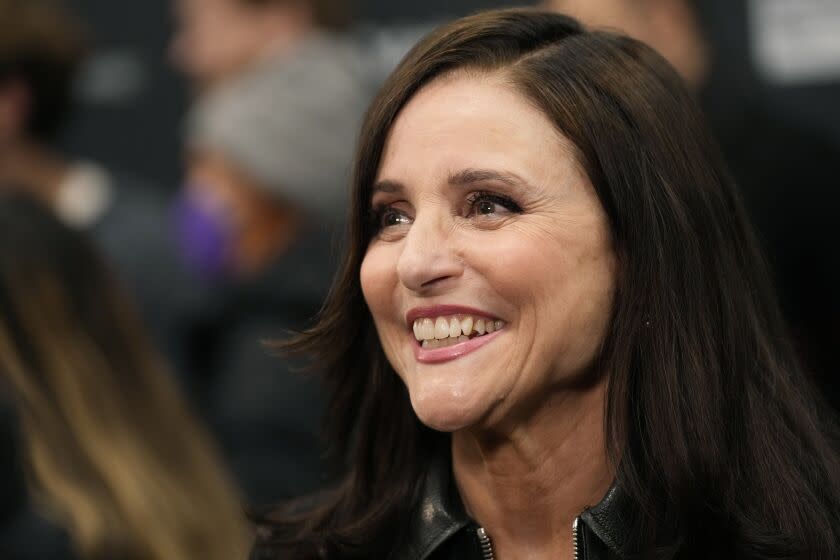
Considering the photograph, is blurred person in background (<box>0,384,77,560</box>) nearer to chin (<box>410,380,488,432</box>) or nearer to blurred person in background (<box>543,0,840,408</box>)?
chin (<box>410,380,488,432</box>)

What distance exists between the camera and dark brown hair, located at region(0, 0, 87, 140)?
524cm

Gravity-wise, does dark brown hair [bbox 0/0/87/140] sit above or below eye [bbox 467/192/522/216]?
below

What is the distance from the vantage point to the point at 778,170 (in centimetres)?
407

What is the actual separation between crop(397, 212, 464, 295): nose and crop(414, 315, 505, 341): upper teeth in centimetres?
5

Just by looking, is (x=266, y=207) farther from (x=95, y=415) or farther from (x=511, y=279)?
(x=511, y=279)

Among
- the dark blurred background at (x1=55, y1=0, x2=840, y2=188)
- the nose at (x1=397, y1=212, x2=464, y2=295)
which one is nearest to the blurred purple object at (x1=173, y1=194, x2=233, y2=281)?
the dark blurred background at (x1=55, y1=0, x2=840, y2=188)

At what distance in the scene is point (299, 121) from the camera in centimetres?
475

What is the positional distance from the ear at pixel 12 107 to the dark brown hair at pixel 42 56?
0.02m

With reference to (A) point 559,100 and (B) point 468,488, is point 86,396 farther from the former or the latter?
(A) point 559,100

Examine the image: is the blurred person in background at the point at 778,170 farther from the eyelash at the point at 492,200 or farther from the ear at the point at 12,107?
the ear at the point at 12,107

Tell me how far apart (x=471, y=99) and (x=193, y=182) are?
8.48ft

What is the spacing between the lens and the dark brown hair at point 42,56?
17.2ft

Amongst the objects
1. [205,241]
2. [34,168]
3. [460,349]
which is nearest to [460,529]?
[460,349]

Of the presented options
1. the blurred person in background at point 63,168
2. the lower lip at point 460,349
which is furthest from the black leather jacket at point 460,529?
the blurred person in background at point 63,168
